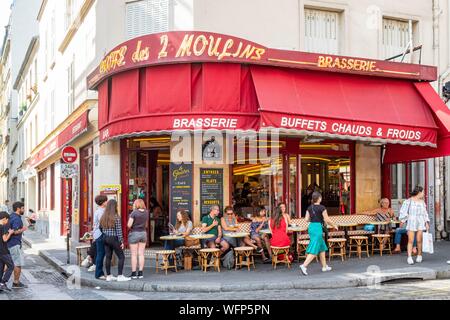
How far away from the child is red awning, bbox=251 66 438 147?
5545 millimetres

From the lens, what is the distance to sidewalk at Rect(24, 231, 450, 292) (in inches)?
428

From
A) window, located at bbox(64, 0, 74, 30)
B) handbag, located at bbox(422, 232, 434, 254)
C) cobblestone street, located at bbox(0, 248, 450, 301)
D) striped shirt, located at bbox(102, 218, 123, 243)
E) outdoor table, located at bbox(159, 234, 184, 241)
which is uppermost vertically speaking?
window, located at bbox(64, 0, 74, 30)

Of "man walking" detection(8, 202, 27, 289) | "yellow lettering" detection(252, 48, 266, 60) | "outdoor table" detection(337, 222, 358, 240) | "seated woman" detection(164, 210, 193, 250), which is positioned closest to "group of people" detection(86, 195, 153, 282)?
"seated woman" detection(164, 210, 193, 250)

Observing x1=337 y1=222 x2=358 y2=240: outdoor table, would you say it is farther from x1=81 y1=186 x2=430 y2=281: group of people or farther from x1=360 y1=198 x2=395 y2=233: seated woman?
x1=81 y1=186 x2=430 y2=281: group of people

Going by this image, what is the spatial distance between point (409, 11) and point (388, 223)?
Result: 21.1 ft

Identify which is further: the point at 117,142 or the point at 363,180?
the point at 363,180

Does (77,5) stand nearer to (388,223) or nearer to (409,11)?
(409,11)

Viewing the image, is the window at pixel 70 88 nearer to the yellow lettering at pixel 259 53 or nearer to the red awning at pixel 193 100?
the red awning at pixel 193 100

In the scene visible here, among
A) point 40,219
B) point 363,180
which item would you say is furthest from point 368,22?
point 40,219

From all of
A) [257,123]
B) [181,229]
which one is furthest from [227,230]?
[257,123]

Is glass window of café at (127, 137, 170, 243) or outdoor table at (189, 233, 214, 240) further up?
glass window of café at (127, 137, 170, 243)

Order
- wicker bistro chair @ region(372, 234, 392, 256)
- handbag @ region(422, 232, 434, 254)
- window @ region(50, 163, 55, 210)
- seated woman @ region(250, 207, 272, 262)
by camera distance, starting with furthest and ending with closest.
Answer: window @ region(50, 163, 55, 210) → wicker bistro chair @ region(372, 234, 392, 256) → seated woman @ region(250, 207, 272, 262) → handbag @ region(422, 232, 434, 254)

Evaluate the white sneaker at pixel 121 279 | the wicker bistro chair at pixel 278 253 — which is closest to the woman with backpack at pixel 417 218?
the wicker bistro chair at pixel 278 253

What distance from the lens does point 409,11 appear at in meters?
17.0
